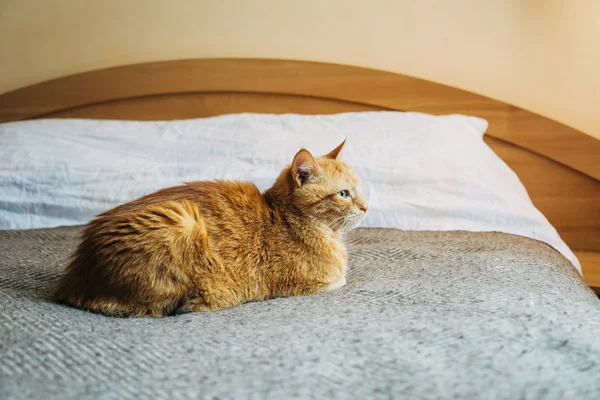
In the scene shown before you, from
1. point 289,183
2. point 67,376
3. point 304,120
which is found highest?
point 304,120

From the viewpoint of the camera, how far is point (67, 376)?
0.70 meters

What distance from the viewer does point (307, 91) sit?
7.20ft

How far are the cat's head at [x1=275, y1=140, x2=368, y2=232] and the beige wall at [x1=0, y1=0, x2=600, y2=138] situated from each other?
→ 3.71 ft

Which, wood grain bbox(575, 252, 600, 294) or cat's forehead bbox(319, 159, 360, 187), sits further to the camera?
wood grain bbox(575, 252, 600, 294)

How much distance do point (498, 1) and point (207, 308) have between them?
1663mm

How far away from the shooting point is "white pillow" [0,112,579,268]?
1.71 m

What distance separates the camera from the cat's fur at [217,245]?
3.25 ft

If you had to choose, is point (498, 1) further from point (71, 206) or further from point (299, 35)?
point (71, 206)

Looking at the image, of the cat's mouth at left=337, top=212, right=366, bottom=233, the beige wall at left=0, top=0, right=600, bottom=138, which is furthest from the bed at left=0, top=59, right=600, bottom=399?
the beige wall at left=0, top=0, right=600, bottom=138

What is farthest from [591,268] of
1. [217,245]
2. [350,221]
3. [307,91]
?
[217,245]

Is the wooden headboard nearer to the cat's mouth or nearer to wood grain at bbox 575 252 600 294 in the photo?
wood grain at bbox 575 252 600 294

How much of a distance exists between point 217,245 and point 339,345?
0.39 m

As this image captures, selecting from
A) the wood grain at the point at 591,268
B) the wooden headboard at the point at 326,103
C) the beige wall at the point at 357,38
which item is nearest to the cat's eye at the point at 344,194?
the wood grain at the point at 591,268

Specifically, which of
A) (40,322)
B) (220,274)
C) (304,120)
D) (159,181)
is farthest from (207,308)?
(304,120)
